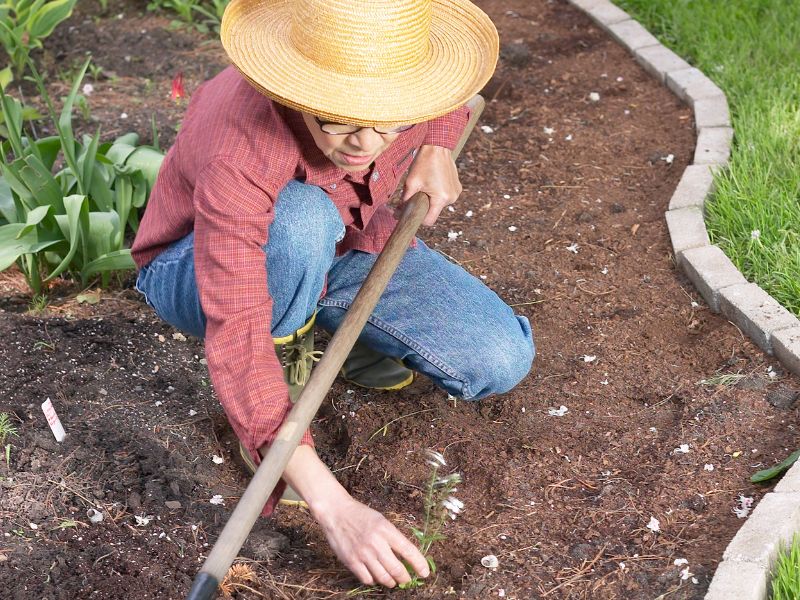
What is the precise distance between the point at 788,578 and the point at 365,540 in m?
0.91

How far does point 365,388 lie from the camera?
3.11m

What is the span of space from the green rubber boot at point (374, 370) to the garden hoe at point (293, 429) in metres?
0.54

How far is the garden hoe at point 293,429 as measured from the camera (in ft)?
6.31

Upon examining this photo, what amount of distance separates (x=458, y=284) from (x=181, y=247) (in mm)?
770

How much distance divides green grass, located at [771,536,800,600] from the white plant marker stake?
1.72m

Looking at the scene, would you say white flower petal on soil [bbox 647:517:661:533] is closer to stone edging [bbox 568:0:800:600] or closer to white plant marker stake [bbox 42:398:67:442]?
stone edging [bbox 568:0:800:600]

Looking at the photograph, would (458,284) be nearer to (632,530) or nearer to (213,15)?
(632,530)

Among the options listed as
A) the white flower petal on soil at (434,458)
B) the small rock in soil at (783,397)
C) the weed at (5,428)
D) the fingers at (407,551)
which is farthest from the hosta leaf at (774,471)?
the weed at (5,428)

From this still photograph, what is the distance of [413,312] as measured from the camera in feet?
9.35

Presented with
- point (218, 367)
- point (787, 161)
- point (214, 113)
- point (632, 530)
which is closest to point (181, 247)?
point (214, 113)

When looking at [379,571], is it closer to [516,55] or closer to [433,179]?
[433,179]

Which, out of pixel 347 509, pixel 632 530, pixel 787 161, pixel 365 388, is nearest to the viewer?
pixel 347 509

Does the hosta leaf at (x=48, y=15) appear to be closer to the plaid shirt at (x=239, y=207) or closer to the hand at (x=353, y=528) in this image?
the plaid shirt at (x=239, y=207)

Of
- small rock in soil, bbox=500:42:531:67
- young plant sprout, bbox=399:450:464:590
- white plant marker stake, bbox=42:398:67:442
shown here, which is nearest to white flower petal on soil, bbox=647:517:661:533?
young plant sprout, bbox=399:450:464:590
